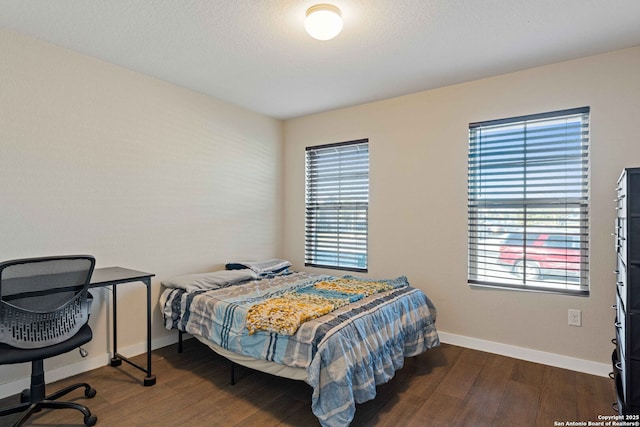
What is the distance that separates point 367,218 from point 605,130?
218cm

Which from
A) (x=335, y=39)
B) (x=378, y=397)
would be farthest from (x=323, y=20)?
(x=378, y=397)

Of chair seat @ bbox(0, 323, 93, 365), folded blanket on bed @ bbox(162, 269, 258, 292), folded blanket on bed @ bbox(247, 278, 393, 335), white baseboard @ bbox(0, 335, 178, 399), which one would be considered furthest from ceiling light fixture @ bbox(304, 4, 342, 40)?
white baseboard @ bbox(0, 335, 178, 399)

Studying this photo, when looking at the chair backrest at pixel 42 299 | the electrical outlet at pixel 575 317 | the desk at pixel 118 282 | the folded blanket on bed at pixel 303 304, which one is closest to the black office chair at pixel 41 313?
the chair backrest at pixel 42 299

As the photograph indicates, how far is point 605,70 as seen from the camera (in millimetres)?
2666

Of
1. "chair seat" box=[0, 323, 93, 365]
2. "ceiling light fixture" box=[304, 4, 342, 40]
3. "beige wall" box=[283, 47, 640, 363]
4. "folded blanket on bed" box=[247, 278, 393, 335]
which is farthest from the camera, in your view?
"beige wall" box=[283, 47, 640, 363]

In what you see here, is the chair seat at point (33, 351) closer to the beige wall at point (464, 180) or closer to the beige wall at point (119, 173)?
the beige wall at point (119, 173)

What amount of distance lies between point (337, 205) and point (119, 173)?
2294 mm

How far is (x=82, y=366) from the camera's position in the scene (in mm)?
2703

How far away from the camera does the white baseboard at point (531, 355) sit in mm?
2685

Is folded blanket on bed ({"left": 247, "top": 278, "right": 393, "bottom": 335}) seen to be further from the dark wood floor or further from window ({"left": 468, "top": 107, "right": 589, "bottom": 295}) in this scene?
window ({"left": 468, "top": 107, "right": 589, "bottom": 295})

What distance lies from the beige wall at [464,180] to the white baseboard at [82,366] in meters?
2.23

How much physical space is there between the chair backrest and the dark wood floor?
58cm

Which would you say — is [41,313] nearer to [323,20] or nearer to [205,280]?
[205,280]

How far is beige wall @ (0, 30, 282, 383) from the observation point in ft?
7.97
